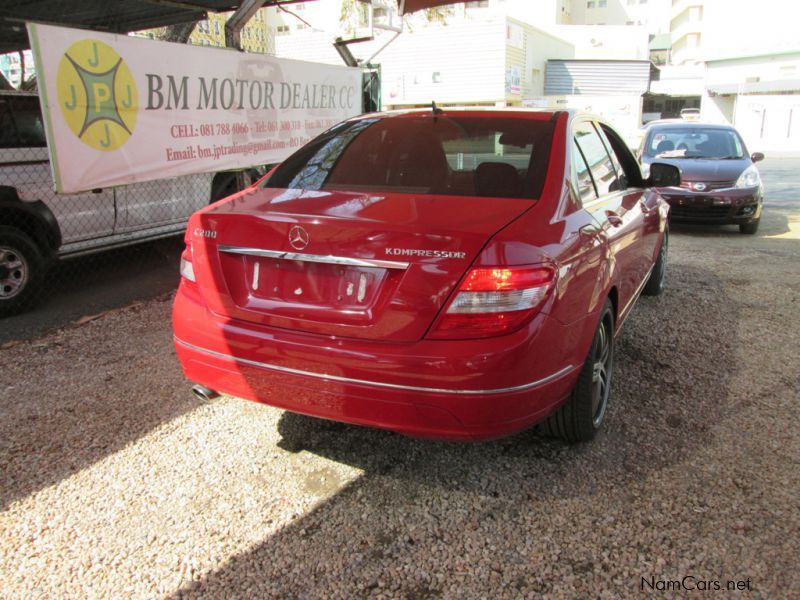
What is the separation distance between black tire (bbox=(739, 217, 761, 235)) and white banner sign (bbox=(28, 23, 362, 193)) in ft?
20.8

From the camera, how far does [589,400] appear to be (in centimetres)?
290

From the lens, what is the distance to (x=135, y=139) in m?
5.22

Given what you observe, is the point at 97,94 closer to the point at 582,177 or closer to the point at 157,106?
the point at 157,106

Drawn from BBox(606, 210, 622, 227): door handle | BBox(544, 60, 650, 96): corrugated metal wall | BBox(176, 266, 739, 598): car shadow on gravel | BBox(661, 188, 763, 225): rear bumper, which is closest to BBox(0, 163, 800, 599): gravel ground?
BBox(176, 266, 739, 598): car shadow on gravel

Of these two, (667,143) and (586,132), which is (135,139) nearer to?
(586,132)

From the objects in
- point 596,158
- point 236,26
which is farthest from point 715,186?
point 236,26

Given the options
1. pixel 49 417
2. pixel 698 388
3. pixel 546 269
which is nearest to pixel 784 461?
pixel 698 388

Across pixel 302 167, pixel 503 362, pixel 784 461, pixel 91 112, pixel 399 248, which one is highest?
pixel 91 112

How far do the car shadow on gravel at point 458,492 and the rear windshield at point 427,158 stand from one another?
127cm

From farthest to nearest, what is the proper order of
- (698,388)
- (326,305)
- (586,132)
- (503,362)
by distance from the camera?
(698,388) → (586,132) → (326,305) → (503,362)

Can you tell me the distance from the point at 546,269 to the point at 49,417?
112 inches

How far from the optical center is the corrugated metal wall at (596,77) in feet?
113

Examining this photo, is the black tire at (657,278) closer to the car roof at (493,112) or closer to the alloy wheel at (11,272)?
the car roof at (493,112)

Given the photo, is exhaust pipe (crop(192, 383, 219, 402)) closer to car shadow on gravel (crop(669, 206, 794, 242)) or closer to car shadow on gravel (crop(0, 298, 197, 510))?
car shadow on gravel (crop(0, 298, 197, 510))
